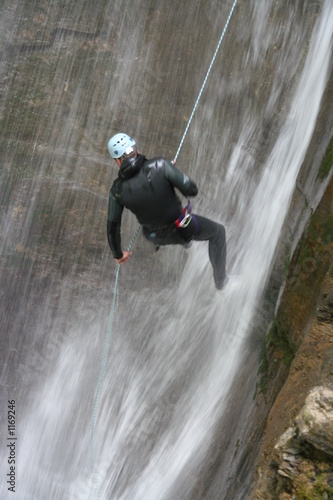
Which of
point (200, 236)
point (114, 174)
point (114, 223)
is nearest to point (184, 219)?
point (200, 236)

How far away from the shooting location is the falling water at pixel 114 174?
5.33 meters

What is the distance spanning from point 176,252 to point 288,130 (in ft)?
6.01

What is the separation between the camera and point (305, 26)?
18.3ft

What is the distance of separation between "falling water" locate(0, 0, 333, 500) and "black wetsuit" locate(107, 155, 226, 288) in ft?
3.17

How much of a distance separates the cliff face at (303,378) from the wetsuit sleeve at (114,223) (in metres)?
1.62

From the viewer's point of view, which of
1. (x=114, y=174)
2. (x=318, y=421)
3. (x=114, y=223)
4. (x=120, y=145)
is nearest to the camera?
(x=318, y=421)

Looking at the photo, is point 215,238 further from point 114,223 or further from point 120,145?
point 120,145

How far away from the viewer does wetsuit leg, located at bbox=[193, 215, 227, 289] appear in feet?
14.6

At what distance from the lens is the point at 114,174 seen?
570 cm

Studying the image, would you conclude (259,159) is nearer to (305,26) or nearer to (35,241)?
(305,26)

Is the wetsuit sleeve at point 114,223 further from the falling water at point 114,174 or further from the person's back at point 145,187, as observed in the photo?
the falling water at point 114,174

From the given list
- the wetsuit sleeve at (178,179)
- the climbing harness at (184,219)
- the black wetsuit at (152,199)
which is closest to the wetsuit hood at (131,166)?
the black wetsuit at (152,199)

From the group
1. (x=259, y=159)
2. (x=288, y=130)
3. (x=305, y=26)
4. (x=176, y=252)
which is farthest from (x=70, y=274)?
(x=305, y=26)

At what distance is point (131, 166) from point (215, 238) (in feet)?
4.07
